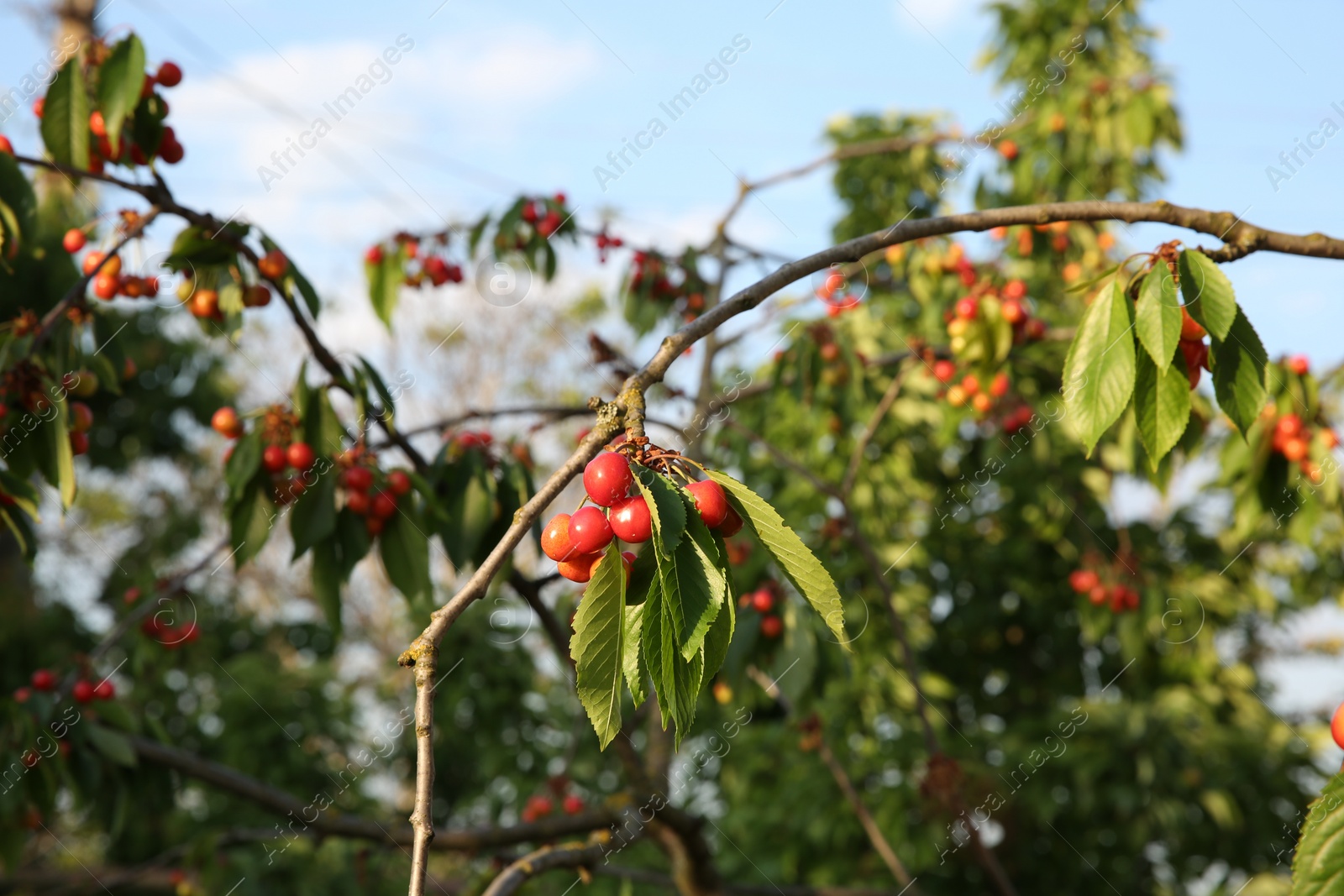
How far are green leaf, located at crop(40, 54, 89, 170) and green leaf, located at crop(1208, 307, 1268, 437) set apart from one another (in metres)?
1.89

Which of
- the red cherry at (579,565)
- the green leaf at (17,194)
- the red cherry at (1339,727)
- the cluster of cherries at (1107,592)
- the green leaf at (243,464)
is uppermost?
the green leaf at (17,194)

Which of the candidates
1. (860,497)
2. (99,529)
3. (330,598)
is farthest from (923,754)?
(99,529)

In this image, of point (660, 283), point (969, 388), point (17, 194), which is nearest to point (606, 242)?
point (660, 283)

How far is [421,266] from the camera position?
3.16m

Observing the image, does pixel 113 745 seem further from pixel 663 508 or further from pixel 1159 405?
pixel 1159 405

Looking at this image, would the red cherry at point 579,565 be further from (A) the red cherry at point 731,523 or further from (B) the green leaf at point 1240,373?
(B) the green leaf at point 1240,373

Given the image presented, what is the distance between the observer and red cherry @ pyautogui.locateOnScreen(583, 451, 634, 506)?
85 centimetres

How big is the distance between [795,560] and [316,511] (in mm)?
1299

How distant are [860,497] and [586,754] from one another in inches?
64.6

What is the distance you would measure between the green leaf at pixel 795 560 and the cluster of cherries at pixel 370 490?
1.16 m

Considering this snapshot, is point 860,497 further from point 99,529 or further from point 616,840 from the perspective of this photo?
point 99,529

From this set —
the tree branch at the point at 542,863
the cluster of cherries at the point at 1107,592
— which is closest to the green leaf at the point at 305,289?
the tree branch at the point at 542,863

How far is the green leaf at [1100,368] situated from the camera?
1.17 metres

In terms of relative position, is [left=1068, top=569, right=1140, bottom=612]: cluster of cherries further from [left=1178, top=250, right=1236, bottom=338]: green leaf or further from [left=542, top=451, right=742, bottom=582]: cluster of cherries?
[left=542, top=451, right=742, bottom=582]: cluster of cherries
